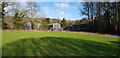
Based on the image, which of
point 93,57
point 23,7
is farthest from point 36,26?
point 93,57

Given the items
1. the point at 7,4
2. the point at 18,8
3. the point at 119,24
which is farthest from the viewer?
the point at 18,8

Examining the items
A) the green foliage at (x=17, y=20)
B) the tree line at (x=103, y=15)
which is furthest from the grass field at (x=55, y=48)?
the green foliage at (x=17, y=20)

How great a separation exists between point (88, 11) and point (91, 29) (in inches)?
182

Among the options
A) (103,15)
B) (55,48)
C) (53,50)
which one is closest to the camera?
(53,50)

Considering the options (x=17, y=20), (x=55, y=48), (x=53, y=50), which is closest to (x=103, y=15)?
(x=55, y=48)

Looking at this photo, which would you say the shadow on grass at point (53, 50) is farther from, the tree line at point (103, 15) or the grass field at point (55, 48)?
the tree line at point (103, 15)

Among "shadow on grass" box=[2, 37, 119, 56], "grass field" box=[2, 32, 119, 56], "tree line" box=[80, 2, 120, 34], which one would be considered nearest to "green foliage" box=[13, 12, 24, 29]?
"grass field" box=[2, 32, 119, 56]

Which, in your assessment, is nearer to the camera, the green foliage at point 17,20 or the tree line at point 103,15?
the tree line at point 103,15

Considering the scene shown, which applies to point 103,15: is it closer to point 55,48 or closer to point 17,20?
point 55,48

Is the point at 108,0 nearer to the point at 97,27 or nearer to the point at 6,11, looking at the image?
the point at 97,27

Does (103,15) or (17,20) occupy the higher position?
(103,15)

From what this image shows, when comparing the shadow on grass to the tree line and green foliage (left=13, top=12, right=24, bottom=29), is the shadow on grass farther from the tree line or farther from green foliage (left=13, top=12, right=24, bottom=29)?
green foliage (left=13, top=12, right=24, bottom=29)

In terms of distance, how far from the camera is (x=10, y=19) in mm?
17672

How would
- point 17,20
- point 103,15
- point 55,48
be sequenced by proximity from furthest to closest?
1. point 17,20
2. point 103,15
3. point 55,48
